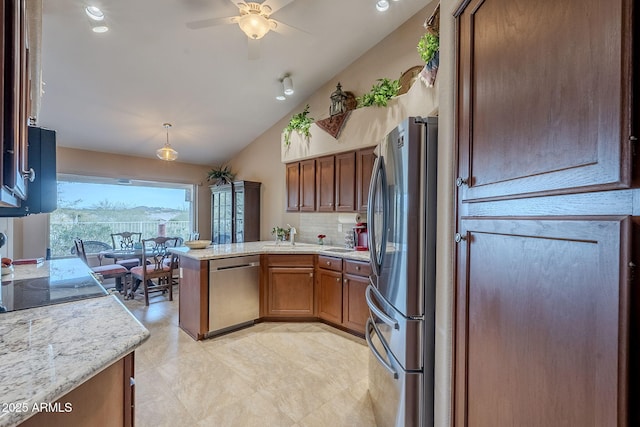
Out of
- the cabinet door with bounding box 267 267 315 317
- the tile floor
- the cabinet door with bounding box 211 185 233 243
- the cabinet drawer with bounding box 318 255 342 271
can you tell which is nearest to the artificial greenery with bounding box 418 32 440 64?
the cabinet drawer with bounding box 318 255 342 271

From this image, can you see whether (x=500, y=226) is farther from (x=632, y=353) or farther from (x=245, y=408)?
(x=245, y=408)

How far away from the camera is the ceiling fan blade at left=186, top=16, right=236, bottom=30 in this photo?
2460 millimetres

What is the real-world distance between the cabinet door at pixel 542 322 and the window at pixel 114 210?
5894 mm

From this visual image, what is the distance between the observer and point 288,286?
3441mm

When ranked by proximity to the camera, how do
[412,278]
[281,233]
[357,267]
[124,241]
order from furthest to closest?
1. [124,241]
2. [281,233]
3. [357,267]
4. [412,278]

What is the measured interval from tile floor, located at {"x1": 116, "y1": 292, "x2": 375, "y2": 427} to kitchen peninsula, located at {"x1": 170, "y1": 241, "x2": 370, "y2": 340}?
169 millimetres

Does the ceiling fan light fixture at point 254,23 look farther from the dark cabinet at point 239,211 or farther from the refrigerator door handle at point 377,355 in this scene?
the dark cabinet at point 239,211

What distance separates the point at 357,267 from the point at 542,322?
7.39 feet

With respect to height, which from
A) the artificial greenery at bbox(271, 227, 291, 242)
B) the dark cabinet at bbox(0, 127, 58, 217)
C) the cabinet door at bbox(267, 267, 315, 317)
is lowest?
the cabinet door at bbox(267, 267, 315, 317)

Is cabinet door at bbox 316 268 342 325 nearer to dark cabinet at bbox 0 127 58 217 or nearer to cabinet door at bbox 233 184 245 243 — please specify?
cabinet door at bbox 233 184 245 243

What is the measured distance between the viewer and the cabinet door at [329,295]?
3.21m

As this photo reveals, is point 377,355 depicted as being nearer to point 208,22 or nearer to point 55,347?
point 55,347

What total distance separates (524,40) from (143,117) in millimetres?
4831

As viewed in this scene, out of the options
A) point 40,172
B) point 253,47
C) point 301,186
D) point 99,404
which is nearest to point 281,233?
point 301,186
